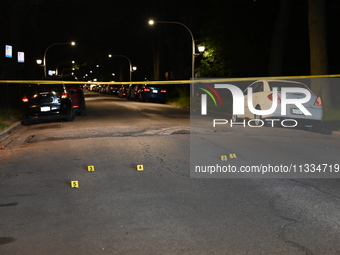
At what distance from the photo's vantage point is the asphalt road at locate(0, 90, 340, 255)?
568cm

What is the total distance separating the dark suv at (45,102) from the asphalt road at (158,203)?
699 centimetres

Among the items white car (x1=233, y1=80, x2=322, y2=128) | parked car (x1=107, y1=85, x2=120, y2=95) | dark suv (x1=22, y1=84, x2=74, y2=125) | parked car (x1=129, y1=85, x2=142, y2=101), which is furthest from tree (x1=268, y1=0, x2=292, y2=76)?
parked car (x1=107, y1=85, x2=120, y2=95)

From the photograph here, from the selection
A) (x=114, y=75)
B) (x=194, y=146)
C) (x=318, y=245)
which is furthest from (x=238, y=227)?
(x=114, y=75)

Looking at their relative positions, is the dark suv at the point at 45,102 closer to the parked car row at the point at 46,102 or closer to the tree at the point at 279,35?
the parked car row at the point at 46,102

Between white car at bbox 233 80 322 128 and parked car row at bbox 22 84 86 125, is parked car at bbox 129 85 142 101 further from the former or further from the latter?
white car at bbox 233 80 322 128

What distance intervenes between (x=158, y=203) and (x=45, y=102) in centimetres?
1376

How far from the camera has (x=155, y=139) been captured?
14.2m

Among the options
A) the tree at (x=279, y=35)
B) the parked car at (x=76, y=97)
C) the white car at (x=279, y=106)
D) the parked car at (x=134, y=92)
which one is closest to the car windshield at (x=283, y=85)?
the white car at (x=279, y=106)

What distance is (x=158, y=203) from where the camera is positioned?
7371 mm

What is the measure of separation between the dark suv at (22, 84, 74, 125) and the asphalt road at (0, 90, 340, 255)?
699 cm

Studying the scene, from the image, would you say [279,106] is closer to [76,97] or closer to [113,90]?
[76,97]

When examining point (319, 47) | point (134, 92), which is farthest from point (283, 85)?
point (134, 92)

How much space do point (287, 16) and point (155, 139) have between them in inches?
658

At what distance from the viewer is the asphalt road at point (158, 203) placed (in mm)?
5676
